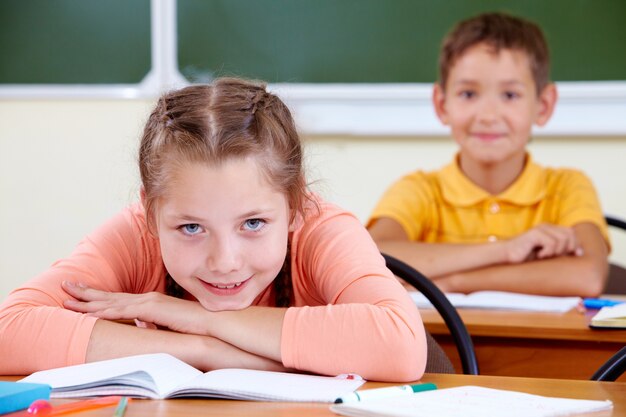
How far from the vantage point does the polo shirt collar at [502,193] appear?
8.97 ft

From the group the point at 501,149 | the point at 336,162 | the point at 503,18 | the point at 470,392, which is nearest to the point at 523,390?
the point at 470,392

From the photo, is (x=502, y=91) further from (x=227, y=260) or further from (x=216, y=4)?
(x=227, y=260)

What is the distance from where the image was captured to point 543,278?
2322 mm

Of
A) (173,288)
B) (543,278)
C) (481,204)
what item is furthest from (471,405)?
(481,204)

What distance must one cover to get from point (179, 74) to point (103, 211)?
0.58m

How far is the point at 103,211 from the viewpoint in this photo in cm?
366

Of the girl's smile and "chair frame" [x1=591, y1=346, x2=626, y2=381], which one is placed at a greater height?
the girl's smile

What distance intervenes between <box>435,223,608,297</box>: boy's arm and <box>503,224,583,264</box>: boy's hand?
0.02 meters

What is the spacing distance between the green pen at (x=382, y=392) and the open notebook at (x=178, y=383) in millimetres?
26

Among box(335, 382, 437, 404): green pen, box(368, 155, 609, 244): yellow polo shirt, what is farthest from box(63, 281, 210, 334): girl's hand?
box(368, 155, 609, 244): yellow polo shirt

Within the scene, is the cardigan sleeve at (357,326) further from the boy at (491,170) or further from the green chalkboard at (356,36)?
the green chalkboard at (356,36)

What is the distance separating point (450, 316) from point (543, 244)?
2.62 ft

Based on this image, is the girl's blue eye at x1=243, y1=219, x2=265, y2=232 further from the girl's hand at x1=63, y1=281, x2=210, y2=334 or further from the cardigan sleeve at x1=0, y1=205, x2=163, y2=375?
the cardigan sleeve at x1=0, y1=205, x2=163, y2=375

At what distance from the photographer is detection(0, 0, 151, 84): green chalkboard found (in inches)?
143
